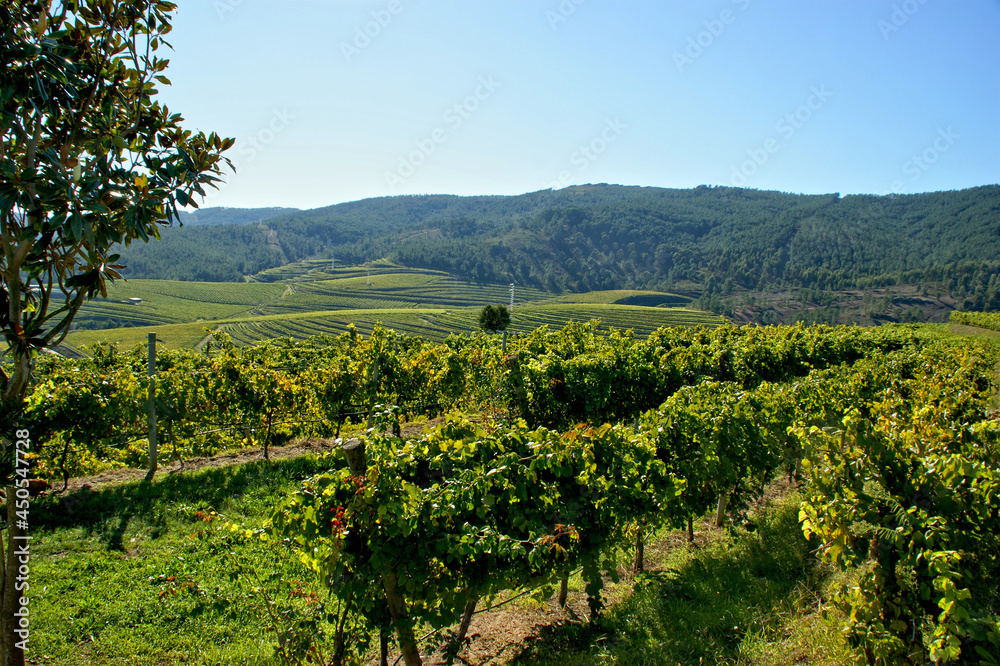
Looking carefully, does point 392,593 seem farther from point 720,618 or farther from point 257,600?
point 720,618

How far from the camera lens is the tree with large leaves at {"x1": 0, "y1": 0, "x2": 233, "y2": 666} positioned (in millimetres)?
2328

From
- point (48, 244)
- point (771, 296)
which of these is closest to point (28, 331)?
point (48, 244)

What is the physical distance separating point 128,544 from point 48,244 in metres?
5.25

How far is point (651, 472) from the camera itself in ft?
15.6

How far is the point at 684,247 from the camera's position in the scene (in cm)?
16375

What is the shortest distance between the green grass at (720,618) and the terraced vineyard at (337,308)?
50322mm

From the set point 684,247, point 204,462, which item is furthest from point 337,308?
point 684,247

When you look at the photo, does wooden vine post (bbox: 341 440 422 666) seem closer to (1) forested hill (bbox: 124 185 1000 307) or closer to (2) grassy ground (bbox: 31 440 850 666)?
(2) grassy ground (bbox: 31 440 850 666)

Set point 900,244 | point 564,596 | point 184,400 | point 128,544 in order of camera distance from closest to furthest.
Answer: point 564,596 → point 128,544 → point 184,400 → point 900,244

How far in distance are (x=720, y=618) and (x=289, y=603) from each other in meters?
4.04

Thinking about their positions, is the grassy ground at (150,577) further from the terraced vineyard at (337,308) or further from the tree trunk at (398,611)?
the terraced vineyard at (337,308)

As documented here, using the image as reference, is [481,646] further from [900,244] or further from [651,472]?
[900,244]

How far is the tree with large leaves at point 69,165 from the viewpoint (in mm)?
2328

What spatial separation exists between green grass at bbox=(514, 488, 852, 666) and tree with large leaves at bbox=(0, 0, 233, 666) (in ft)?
12.5
